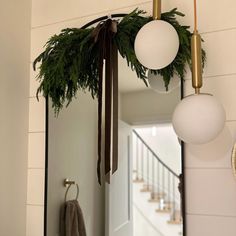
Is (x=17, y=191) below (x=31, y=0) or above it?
below

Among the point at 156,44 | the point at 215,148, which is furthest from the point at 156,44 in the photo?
the point at 215,148

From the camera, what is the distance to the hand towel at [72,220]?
136 centimetres

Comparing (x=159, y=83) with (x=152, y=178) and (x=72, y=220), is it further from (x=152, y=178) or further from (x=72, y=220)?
(x=72, y=220)

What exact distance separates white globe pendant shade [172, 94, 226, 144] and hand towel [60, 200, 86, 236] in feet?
2.14

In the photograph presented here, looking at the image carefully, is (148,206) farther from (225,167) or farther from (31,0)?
(31,0)

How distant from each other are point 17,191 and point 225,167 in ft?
2.89

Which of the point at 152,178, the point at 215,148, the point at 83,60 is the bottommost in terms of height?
the point at 152,178

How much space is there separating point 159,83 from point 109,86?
20cm

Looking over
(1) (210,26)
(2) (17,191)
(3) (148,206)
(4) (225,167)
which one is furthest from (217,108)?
(2) (17,191)

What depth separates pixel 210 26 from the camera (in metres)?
1.22

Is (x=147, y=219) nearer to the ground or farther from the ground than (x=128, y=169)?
nearer to the ground

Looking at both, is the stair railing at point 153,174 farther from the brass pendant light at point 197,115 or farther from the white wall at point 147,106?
the brass pendant light at point 197,115

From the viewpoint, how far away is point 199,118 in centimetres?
91

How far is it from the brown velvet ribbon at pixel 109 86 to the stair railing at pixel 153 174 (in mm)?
141
